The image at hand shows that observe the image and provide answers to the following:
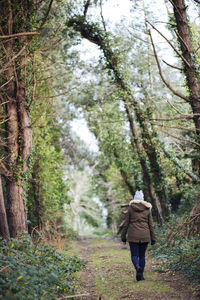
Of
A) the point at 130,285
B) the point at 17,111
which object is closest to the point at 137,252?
the point at 130,285

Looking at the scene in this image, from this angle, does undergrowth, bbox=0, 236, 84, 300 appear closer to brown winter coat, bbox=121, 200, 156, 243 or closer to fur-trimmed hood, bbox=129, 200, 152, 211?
brown winter coat, bbox=121, 200, 156, 243

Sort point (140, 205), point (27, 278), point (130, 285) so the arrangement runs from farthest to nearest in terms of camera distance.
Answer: point (140, 205) < point (130, 285) < point (27, 278)

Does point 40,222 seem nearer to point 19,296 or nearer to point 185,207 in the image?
point 185,207

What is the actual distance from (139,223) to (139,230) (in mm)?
166

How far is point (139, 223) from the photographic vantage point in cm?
679

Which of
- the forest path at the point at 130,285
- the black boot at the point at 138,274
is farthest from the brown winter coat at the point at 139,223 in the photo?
the forest path at the point at 130,285

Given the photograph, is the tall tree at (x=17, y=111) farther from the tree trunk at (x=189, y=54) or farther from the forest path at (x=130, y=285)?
the tree trunk at (x=189, y=54)

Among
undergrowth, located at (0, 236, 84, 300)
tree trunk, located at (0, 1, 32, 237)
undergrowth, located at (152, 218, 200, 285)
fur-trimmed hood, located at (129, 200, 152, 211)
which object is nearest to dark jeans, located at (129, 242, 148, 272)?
fur-trimmed hood, located at (129, 200, 152, 211)

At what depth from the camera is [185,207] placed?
1552cm

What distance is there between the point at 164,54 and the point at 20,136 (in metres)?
11.5

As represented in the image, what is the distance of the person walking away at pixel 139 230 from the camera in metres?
6.63

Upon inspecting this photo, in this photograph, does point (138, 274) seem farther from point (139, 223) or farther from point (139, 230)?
point (139, 223)

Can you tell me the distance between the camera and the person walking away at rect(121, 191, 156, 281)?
261 inches

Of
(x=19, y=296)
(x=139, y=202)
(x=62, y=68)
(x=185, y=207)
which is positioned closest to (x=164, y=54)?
(x=62, y=68)
